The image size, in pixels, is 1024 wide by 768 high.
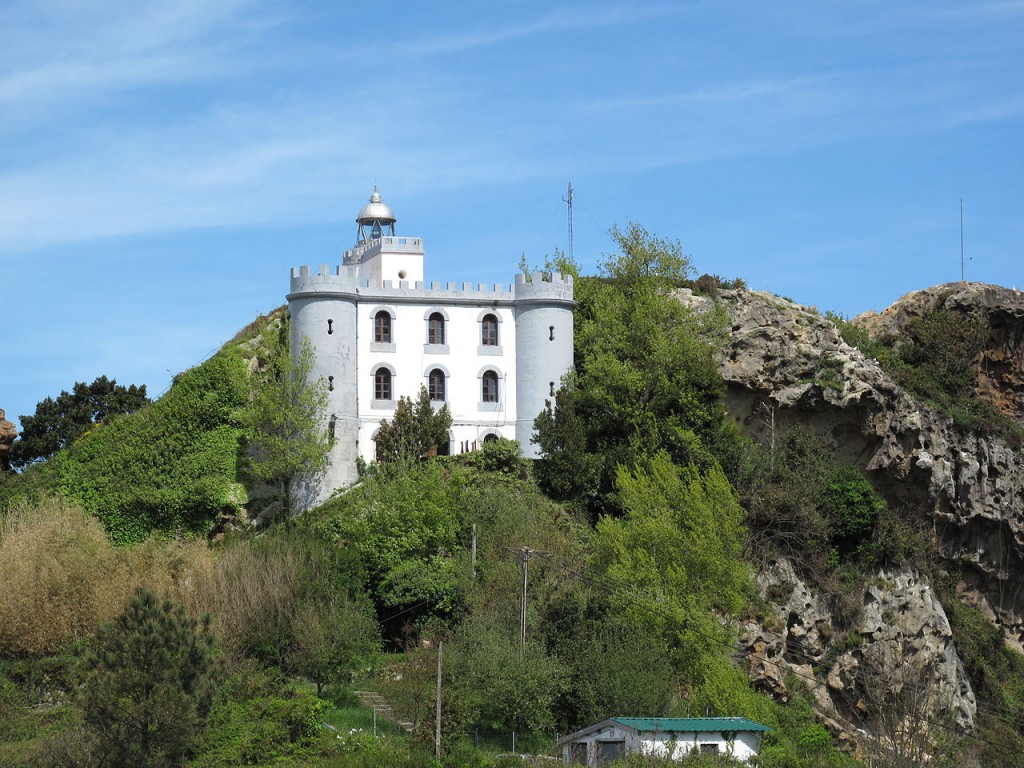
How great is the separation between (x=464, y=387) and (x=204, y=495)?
10.4m

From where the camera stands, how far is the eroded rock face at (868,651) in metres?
54.5

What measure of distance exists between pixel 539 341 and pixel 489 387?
2.56 meters

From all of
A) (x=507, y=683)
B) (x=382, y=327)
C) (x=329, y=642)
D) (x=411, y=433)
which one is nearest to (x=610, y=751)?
(x=507, y=683)

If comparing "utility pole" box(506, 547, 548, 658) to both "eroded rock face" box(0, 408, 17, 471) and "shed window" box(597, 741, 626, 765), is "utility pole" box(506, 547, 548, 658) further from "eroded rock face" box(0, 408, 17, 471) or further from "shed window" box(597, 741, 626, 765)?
"eroded rock face" box(0, 408, 17, 471)

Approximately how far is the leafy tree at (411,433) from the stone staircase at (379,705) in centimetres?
1074

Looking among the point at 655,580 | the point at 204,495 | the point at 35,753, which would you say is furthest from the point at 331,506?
the point at 35,753

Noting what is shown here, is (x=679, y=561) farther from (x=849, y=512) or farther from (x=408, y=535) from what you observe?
(x=849, y=512)

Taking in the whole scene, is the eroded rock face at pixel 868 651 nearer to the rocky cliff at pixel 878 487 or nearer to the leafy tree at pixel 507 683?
the rocky cliff at pixel 878 487

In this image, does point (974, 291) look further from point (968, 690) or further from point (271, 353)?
point (271, 353)

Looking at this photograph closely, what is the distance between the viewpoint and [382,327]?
5934cm

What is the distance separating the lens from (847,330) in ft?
217

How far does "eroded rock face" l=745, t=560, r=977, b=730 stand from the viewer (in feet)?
179

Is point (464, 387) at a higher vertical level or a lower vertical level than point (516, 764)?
higher

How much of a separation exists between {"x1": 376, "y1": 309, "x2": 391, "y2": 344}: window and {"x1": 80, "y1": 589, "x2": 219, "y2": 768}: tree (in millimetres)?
21436
